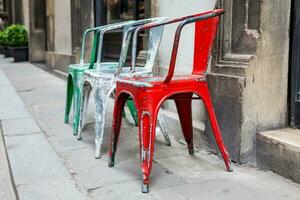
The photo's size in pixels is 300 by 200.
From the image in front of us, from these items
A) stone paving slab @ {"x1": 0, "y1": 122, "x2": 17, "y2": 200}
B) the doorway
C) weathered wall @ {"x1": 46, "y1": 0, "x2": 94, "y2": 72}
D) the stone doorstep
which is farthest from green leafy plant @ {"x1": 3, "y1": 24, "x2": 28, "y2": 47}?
the stone doorstep

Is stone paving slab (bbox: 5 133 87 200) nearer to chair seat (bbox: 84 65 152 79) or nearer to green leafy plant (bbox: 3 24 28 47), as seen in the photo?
chair seat (bbox: 84 65 152 79)

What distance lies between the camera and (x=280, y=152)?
3.07 m

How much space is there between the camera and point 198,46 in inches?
134

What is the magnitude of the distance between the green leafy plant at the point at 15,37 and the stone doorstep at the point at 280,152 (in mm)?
13486

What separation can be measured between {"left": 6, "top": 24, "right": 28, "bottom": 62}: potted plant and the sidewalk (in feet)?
36.6

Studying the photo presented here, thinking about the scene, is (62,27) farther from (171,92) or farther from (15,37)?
(171,92)

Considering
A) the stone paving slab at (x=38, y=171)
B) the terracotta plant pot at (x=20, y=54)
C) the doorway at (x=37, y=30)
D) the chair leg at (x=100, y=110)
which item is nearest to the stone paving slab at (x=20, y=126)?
the stone paving slab at (x=38, y=171)

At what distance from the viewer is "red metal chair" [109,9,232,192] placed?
2.90 meters

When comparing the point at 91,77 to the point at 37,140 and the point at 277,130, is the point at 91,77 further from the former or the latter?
the point at 277,130

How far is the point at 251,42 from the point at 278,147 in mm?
782

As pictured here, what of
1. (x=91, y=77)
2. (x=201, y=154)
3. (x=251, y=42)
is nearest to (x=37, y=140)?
(x=91, y=77)

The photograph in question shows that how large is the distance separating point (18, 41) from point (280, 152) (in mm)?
13859

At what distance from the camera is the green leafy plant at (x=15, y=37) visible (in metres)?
15.3

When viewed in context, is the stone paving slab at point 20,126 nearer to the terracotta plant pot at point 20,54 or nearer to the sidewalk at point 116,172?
the sidewalk at point 116,172
